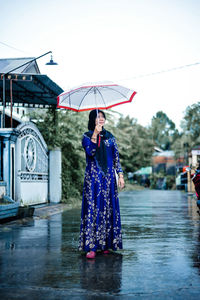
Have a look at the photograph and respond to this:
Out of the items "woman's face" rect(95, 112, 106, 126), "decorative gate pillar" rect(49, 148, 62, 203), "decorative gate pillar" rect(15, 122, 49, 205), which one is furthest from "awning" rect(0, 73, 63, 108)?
"woman's face" rect(95, 112, 106, 126)

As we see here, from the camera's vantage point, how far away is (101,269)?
4570 mm

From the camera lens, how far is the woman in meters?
5.38

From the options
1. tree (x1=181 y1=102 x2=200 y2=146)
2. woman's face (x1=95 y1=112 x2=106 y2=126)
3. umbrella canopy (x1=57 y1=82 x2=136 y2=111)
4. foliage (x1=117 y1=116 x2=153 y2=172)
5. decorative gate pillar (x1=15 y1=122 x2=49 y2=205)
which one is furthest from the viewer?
foliage (x1=117 y1=116 x2=153 y2=172)

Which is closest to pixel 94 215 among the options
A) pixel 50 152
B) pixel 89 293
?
pixel 89 293

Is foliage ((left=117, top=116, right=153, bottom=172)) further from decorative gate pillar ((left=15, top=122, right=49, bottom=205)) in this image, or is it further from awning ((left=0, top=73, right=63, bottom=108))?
decorative gate pillar ((left=15, top=122, right=49, bottom=205))

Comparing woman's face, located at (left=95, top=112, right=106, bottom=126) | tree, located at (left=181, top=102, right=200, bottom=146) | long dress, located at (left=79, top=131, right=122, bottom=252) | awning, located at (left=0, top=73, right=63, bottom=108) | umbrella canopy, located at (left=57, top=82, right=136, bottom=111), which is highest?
tree, located at (left=181, top=102, right=200, bottom=146)

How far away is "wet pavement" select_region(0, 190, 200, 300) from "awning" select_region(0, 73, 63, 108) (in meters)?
5.02

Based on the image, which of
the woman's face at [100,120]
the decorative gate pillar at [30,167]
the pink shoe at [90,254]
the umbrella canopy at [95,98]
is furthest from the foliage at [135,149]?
the pink shoe at [90,254]

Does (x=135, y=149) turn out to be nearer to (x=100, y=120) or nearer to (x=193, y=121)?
(x=193, y=121)

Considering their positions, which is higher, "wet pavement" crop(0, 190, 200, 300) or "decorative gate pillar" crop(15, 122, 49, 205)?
"decorative gate pillar" crop(15, 122, 49, 205)

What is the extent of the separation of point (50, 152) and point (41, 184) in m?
1.74

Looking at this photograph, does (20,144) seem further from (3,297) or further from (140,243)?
(3,297)

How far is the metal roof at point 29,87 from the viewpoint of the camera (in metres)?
11.3

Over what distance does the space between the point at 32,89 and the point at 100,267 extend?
9707 millimetres
